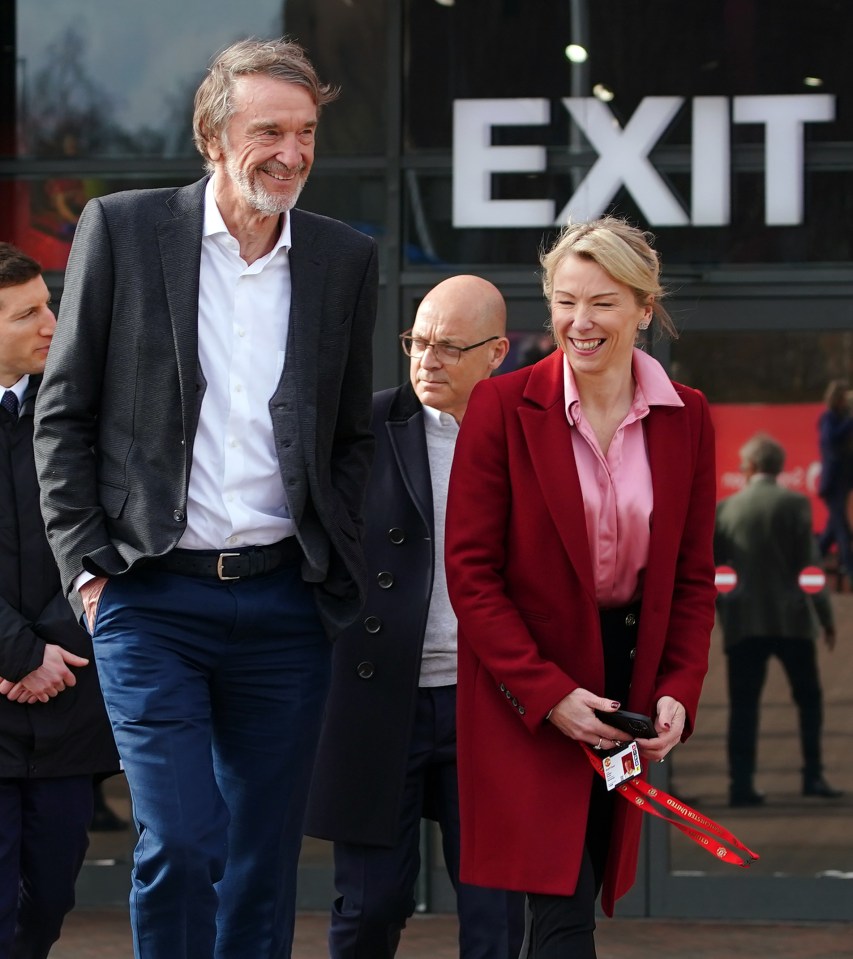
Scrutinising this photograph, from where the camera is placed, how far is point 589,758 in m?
3.84

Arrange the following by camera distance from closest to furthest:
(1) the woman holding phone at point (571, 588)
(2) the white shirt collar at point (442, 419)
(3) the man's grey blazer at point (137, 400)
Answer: (3) the man's grey blazer at point (137, 400) → (1) the woman holding phone at point (571, 588) → (2) the white shirt collar at point (442, 419)

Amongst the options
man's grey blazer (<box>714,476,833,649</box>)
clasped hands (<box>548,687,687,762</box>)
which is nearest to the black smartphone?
clasped hands (<box>548,687,687,762</box>)

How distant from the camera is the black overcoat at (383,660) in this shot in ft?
14.8

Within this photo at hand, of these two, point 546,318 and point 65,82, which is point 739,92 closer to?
point 546,318

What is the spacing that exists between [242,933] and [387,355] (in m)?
3.12

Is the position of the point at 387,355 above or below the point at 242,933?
above

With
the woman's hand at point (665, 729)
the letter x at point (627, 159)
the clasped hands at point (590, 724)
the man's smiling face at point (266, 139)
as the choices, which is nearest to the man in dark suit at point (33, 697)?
the man's smiling face at point (266, 139)

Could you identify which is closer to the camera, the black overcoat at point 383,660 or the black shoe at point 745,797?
the black overcoat at point 383,660

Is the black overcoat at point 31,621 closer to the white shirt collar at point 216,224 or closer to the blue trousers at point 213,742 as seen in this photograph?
the blue trousers at point 213,742

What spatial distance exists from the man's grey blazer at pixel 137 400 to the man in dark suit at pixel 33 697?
2.11ft

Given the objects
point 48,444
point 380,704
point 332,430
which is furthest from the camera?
point 380,704

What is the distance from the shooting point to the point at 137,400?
12.3 ft

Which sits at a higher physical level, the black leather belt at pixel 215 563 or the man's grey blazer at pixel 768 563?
the black leather belt at pixel 215 563

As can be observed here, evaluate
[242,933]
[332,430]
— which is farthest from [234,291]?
[242,933]
